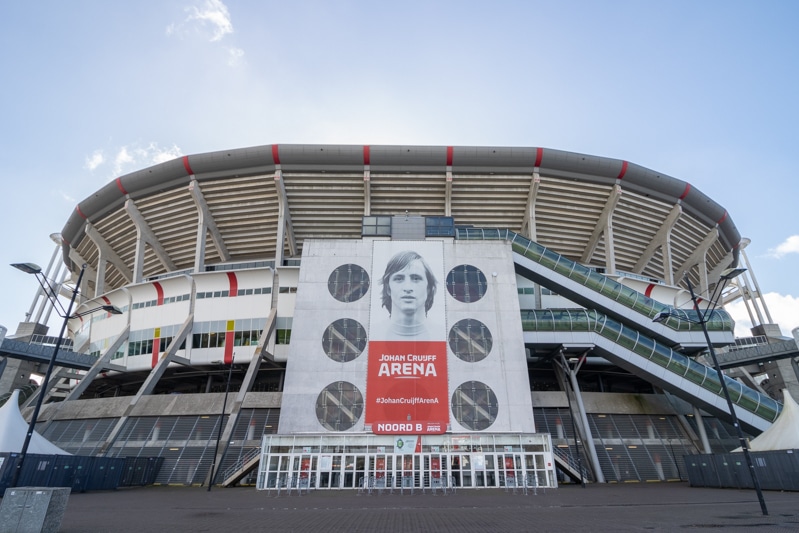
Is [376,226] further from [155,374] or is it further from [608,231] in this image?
[608,231]

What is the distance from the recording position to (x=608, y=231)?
42656mm

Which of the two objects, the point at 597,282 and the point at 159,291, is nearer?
the point at 597,282

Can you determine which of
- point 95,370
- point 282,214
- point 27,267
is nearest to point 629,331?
point 282,214

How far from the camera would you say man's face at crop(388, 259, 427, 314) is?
32.4 meters

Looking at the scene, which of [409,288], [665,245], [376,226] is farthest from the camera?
[665,245]

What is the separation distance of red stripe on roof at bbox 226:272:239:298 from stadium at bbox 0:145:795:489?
13 centimetres

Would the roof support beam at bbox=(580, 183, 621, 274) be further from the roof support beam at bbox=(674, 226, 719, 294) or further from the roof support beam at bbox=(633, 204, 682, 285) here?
the roof support beam at bbox=(674, 226, 719, 294)

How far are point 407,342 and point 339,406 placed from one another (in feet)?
19.3

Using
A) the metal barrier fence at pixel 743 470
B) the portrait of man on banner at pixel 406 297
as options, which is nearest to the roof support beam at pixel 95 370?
the portrait of man on banner at pixel 406 297

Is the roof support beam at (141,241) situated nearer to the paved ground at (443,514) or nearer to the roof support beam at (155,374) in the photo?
the roof support beam at (155,374)

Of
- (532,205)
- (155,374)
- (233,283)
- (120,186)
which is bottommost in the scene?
(155,374)

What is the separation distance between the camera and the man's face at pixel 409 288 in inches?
1276

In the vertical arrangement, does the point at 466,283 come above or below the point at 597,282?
below

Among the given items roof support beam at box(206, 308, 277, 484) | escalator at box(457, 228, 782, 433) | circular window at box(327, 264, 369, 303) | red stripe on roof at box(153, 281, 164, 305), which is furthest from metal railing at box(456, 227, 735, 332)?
red stripe on roof at box(153, 281, 164, 305)
